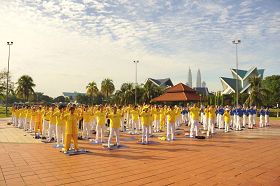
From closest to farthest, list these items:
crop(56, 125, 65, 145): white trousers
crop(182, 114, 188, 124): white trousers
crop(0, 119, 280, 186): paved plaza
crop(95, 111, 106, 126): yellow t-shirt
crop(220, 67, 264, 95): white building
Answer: crop(0, 119, 280, 186): paved plaza < crop(56, 125, 65, 145): white trousers < crop(95, 111, 106, 126): yellow t-shirt < crop(182, 114, 188, 124): white trousers < crop(220, 67, 264, 95): white building

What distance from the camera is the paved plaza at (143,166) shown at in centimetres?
736

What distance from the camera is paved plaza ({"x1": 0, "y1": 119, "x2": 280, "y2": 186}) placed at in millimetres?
7363

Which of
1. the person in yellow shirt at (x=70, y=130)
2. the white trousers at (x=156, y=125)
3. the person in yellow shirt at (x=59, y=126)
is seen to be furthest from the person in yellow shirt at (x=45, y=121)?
the white trousers at (x=156, y=125)

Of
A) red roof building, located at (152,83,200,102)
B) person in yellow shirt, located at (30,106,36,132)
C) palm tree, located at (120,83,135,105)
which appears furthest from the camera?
palm tree, located at (120,83,135,105)

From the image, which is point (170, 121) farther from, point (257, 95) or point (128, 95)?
point (128, 95)

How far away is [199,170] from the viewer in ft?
27.8

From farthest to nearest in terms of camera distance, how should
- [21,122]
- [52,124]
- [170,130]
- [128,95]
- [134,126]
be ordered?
[128,95] → [21,122] → [134,126] → [170,130] → [52,124]

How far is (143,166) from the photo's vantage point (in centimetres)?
895

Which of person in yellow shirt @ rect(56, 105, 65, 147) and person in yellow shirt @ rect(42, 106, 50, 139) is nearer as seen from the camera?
person in yellow shirt @ rect(56, 105, 65, 147)

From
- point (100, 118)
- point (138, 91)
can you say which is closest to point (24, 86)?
point (138, 91)

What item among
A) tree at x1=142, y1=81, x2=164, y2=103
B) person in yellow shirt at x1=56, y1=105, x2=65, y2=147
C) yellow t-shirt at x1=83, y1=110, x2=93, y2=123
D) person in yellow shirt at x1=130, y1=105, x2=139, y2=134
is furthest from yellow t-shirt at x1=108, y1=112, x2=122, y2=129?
tree at x1=142, y1=81, x2=164, y2=103

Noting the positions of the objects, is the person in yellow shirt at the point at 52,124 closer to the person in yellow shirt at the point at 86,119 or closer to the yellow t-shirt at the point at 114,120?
the person in yellow shirt at the point at 86,119

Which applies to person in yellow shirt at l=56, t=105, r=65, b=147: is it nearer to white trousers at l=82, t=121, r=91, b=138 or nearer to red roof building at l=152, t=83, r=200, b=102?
white trousers at l=82, t=121, r=91, b=138

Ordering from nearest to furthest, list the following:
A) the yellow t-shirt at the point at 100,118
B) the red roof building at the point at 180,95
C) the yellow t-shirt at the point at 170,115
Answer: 1. the yellow t-shirt at the point at 100,118
2. the yellow t-shirt at the point at 170,115
3. the red roof building at the point at 180,95
